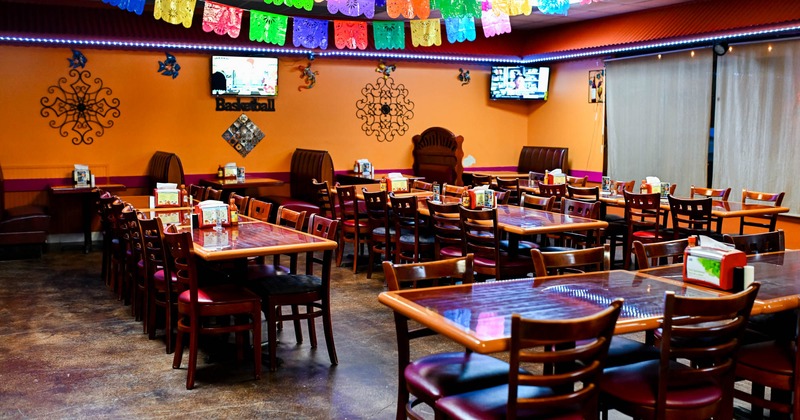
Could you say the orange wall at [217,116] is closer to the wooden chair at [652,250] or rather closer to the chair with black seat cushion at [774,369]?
the wooden chair at [652,250]

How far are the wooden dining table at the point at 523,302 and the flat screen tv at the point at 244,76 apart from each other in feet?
25.5

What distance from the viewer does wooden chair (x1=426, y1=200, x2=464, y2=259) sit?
20.1 feet

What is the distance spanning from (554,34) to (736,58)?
3136 millimetres

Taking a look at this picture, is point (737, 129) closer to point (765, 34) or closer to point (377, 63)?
point (765, 34)

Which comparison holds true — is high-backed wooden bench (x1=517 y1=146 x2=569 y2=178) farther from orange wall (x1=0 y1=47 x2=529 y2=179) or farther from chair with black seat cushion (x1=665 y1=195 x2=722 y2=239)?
chair with black seat cushion (x1=665 y1=195 x2=722 y2=239)

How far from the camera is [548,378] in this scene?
2.48 m

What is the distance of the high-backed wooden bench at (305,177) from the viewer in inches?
398

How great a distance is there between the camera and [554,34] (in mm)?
11586

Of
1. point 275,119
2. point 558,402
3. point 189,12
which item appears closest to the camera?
point 558,402

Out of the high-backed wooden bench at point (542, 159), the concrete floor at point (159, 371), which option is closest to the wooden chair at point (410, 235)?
the concrete floor at point (159, 371)

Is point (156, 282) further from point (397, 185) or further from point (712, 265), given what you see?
point (712, 265)

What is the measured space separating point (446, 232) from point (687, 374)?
136 inches

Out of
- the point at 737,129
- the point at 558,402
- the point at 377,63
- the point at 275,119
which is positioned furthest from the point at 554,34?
the point at 558,402

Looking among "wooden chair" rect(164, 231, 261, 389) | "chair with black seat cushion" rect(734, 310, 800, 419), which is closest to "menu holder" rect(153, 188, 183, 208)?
"wooden chair" rect(164, 231, 261, 389)
